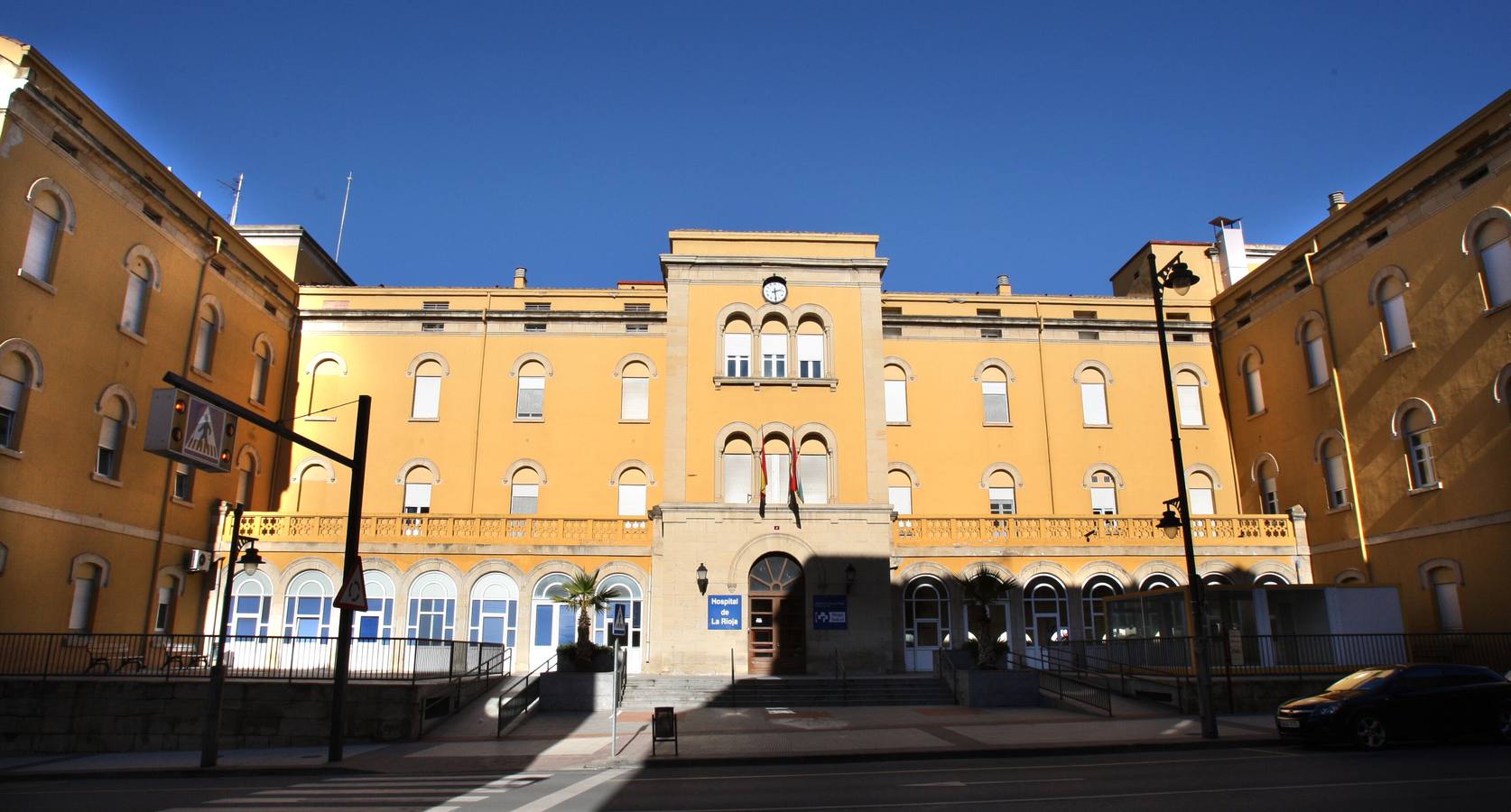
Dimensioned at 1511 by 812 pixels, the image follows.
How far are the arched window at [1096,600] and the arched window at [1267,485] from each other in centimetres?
714

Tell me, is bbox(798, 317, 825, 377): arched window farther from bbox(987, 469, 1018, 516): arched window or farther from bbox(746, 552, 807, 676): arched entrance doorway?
bbox(987, 469, 1018, 516): arched window

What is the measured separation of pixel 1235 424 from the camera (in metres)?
35.7

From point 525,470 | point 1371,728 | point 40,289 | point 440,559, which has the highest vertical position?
point 40,289

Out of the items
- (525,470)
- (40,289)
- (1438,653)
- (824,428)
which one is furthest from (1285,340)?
(40,289)

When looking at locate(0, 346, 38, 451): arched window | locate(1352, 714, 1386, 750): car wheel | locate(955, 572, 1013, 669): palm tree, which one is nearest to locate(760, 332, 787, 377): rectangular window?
locate(955, 572, 1013, 669): palm tree

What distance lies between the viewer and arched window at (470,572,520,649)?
29.1 metres

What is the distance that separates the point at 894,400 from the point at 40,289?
25.8 metres

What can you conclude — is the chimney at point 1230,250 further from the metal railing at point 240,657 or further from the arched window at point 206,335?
the arched window at point 206,335

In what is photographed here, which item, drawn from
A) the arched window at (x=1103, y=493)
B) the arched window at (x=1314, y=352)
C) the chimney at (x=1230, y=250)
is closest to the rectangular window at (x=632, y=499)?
the arched window at (x=1103, y=493)

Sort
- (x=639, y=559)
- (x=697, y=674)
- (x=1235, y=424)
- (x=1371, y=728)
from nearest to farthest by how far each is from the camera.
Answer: (x=1371, y=728) < (x=697, y=674) < (x=639, y=559) < (x=1235, y=424)

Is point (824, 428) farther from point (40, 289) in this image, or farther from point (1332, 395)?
point (40, 289)

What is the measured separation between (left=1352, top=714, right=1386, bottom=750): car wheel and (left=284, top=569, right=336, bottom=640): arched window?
2602 cm

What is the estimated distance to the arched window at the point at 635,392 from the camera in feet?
115

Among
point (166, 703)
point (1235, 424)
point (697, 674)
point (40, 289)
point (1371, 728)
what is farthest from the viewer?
point (1235, 424)
